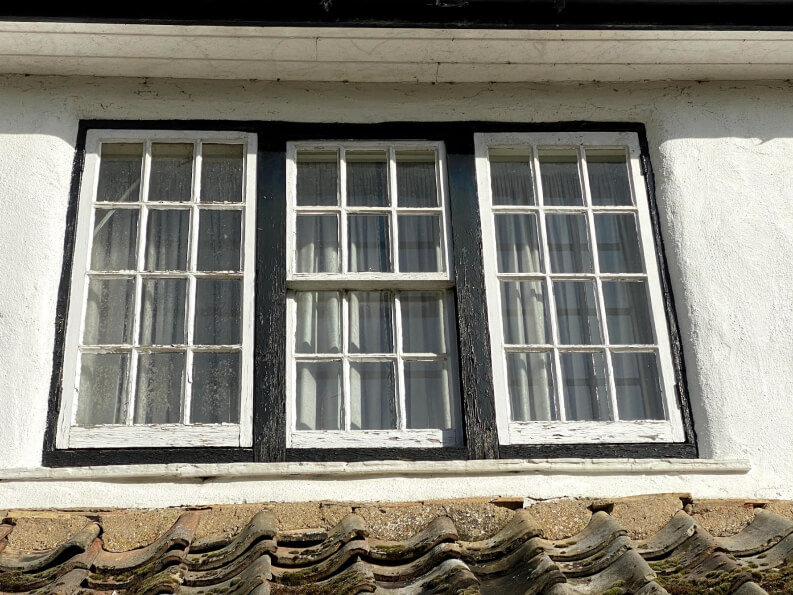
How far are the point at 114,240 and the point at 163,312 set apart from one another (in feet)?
1.73

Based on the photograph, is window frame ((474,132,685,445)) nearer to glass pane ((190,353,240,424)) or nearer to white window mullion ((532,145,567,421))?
white window mullion ((532,145,567,421))

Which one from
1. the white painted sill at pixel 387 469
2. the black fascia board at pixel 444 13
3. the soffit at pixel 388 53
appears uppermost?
the black fascia board at pixel 444 13

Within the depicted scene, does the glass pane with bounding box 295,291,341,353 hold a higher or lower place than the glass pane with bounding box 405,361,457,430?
higher

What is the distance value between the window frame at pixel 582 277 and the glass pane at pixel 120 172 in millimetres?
1900

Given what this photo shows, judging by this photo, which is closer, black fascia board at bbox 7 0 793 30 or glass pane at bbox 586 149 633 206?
black fascia board at bbox 7 0 793 30

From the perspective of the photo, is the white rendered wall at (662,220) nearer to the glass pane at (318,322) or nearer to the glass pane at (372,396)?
the glass pane at (372,396)

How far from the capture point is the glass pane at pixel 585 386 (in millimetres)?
5258

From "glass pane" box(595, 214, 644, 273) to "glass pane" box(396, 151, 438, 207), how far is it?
94 cm

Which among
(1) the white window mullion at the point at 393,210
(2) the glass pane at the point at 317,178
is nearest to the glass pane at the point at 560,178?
(1) the white window mullion at the point at 393,210

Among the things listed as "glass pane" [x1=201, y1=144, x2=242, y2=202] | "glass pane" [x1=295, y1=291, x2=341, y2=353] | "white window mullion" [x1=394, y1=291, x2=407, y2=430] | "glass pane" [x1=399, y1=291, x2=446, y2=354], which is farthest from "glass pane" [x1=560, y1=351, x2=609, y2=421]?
"glass pane" [x1=201, y1=144, x2=242, y2=202]

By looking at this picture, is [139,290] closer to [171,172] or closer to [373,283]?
[171,172]

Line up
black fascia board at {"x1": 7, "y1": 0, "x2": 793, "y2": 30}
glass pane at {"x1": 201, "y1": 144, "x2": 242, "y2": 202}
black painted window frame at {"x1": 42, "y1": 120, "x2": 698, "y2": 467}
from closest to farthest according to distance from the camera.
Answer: black painted window frame at {"x1": 42, "y1": 120, "x2": 698, "y2": 467} < black fascia board at {"x1": 7, "y1": 0, "x2": 793, "y2": 30} < glass pane at {"x1": 201, "y1": 144, "x2": 242, "y2": 202}

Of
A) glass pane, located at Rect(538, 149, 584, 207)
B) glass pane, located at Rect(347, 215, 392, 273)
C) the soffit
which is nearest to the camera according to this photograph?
the soffit

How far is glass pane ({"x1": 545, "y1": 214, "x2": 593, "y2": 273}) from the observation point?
5.63 metres
